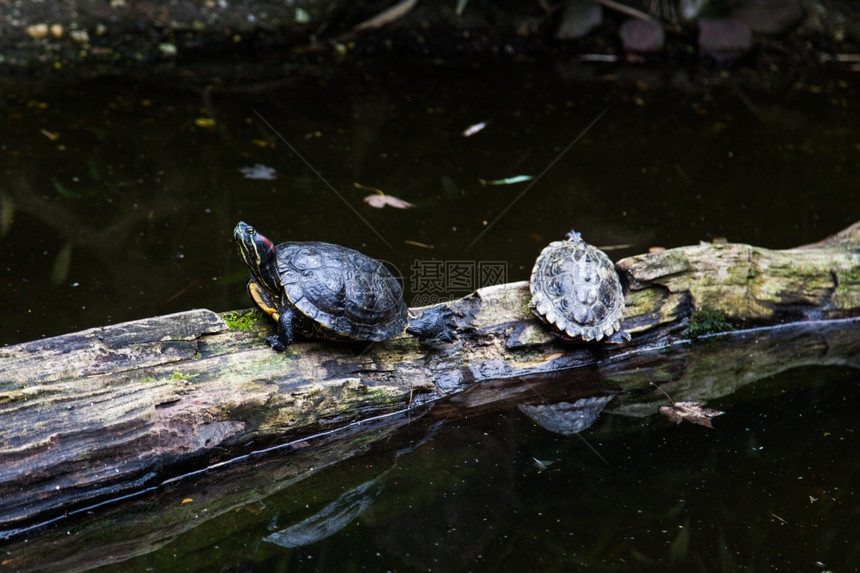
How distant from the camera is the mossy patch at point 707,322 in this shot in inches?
158

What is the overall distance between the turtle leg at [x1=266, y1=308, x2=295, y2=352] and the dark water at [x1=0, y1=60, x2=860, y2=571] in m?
0.59

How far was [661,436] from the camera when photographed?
129 inches

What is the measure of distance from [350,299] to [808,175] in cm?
461

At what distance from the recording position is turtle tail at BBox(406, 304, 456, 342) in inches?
131

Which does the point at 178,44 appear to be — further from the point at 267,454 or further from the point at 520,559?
the point at 520,559

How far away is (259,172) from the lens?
515cm

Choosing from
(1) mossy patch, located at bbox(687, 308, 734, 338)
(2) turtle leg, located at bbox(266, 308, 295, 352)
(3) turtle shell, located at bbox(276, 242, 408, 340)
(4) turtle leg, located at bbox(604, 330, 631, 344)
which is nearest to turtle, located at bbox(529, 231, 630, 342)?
(4) turtle leg, located at bbox(604, 330, 631, 344)

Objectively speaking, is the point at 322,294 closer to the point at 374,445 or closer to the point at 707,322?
the point at 374,445

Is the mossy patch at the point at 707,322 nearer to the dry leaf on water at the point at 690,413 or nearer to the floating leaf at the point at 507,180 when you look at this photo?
the dry leaf on water at the point at 690,413

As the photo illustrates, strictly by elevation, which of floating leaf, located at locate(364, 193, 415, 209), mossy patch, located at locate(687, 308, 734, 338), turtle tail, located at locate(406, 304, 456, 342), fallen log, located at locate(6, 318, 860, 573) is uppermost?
Answer: floating leaf, located at locate(364, 193, 415, 209)

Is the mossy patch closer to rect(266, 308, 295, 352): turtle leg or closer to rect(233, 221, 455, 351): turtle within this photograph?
rect(233, 221, 455, 351): turtle

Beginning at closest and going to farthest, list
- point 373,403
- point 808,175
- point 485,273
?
point 373,403 < point 485,273 < point 808,175

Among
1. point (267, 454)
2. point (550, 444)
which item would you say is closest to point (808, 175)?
point (550, 444)

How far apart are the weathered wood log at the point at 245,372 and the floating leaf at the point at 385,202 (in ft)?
4.76
